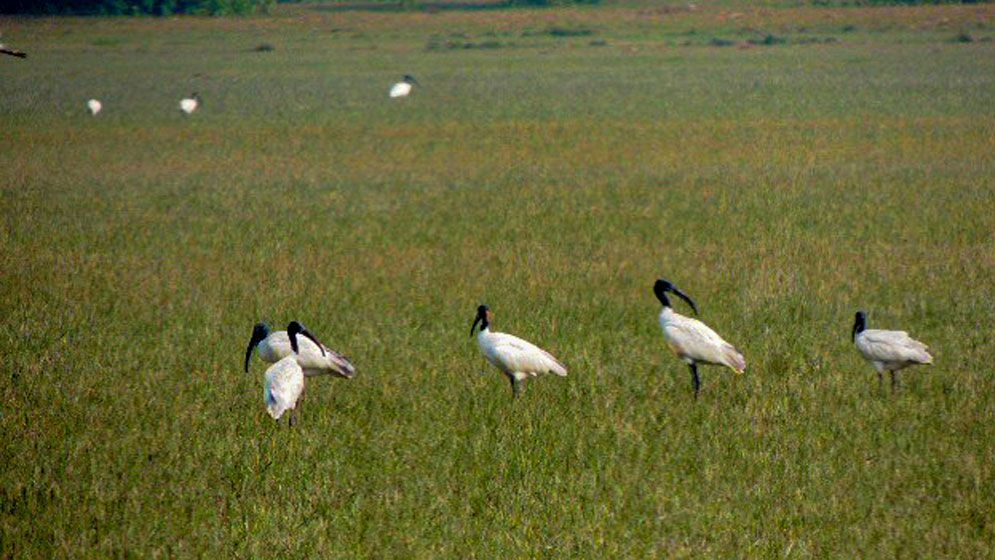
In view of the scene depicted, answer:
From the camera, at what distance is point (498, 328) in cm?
1371

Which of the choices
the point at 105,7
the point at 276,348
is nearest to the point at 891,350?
the point at 276,348

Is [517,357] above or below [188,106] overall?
above

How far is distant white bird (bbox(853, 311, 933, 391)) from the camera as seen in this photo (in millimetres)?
10422

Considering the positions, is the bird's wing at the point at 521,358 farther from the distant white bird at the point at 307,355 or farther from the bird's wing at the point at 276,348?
the bird's wing at the point at 276,348

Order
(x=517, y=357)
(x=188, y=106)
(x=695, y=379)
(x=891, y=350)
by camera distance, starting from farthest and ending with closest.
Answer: (x=188, y=106)
(x=695, y=379)
(x=517, y=357)
(x=891, y=350)

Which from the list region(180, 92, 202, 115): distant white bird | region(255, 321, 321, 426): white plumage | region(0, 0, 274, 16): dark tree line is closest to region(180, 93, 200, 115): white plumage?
region(180, 92, 202, 115): distant white bird

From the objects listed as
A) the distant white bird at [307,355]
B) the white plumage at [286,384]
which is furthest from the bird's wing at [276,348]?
the white plumage at [286,384]

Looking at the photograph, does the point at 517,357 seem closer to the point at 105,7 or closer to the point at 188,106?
the point at 188,106

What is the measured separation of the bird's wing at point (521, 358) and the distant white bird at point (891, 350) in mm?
2258

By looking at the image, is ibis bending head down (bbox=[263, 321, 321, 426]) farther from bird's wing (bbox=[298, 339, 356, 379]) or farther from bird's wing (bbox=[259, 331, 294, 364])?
bird's wing (bbox=[259, 331, 294, 364])

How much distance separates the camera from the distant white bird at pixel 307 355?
10.6 metres

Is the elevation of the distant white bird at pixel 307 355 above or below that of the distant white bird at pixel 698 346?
below

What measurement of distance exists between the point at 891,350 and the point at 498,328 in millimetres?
4280

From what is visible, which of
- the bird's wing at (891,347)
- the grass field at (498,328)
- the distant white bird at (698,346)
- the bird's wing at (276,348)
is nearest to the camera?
the grass field at (498,328)
